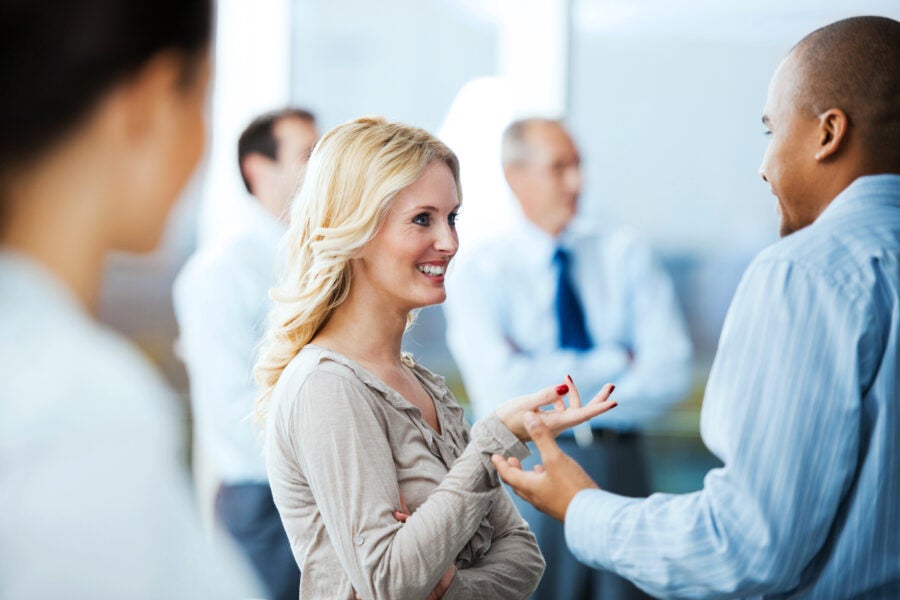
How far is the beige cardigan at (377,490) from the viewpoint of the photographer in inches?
55.9

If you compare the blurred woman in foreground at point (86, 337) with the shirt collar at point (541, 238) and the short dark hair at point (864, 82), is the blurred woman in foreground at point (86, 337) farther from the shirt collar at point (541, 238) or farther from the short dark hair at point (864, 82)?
the shirt collar at point (541, 238)

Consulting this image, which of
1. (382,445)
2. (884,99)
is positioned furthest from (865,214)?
(382,445)

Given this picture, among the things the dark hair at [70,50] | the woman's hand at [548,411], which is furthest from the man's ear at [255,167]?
the dark hair at [70,50]

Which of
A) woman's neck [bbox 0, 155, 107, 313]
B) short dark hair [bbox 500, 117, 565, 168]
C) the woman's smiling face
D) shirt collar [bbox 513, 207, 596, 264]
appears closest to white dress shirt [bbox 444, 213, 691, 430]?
shirt collar [bbox 513, 207, 596, 264]

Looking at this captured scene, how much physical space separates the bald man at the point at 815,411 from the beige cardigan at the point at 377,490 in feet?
0.28

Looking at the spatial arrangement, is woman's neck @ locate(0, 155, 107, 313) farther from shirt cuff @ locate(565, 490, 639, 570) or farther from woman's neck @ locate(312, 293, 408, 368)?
shirt cuff @ locate(565, 490, 639, 570)

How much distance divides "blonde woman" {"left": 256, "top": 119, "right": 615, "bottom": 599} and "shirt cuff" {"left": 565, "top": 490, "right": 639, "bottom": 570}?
106mm

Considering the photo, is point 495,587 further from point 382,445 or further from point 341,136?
point 341,136

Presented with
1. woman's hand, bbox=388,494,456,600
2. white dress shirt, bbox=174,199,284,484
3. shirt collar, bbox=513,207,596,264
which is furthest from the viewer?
shirt collar, bbox=513,207,596,264

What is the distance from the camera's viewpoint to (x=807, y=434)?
1.35 metres

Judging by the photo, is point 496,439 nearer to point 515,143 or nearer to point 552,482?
point 552,482

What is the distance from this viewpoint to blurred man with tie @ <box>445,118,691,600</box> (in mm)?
3391

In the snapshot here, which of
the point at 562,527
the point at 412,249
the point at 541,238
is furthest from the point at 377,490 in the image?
the point at 541,238

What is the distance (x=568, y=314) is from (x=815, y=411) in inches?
85.1
